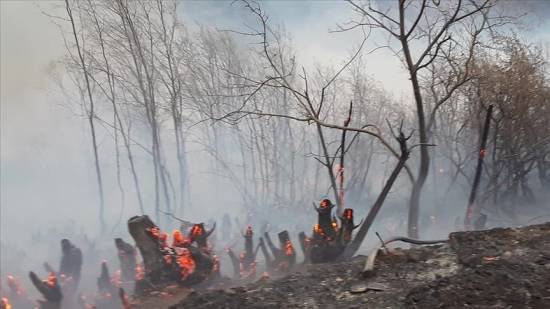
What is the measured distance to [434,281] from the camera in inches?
207

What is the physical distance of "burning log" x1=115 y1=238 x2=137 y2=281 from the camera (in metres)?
12.7

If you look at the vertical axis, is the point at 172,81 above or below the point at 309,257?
above

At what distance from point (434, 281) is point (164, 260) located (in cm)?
541

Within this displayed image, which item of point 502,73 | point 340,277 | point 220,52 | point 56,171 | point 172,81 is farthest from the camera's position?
point 56,171

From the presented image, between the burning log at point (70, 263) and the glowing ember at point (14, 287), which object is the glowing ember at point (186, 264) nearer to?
the burning log at point (70, 263)

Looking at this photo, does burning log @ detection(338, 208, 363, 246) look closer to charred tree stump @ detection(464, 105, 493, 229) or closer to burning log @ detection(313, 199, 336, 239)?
burning log @ detection(313, 199, 336, 239)

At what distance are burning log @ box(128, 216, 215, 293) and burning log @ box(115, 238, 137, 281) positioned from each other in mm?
4029

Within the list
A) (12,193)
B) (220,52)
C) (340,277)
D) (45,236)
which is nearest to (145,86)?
(220,52)

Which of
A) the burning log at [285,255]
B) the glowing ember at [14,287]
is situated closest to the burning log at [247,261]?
the burning log at [285,255]

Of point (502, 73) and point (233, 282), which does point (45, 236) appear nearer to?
point (233, 282)

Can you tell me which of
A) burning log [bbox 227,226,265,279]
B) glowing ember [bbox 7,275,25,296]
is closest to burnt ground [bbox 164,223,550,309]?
burning log [bbox 227,226,265,279]

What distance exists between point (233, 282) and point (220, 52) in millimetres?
17093

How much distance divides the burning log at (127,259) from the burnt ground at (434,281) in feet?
24.4

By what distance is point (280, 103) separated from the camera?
26.9 metres
